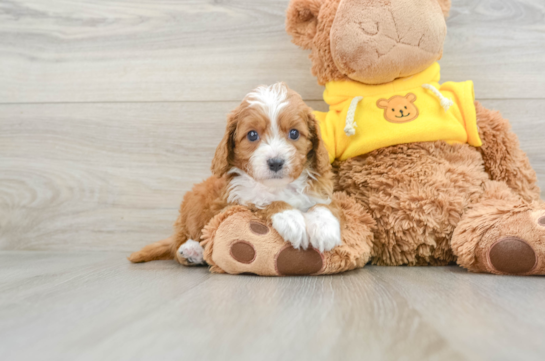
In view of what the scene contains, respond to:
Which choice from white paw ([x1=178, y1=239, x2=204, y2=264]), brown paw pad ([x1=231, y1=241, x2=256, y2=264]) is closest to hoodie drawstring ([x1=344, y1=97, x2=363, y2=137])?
brown paw pad ([x1=231, y1=241, x2=256, y2=264])

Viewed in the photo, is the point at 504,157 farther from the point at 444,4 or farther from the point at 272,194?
the point at 272,194

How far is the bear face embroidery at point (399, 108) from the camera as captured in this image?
129cm

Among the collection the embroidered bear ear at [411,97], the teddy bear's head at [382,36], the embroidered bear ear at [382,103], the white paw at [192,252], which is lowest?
the white paw at [192,252]

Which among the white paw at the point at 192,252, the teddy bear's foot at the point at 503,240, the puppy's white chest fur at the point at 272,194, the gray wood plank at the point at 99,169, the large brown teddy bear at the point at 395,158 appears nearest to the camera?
the teddy bear's foot at the point at 503,240

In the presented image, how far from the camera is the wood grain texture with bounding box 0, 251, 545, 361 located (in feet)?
1.88

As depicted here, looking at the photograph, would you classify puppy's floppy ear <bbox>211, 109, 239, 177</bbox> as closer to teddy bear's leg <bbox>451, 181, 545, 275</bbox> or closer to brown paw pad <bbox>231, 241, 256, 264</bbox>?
brown paw pad <bbox>231, 241, 256, 264</bbox>

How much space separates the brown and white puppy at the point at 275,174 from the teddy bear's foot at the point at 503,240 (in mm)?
369

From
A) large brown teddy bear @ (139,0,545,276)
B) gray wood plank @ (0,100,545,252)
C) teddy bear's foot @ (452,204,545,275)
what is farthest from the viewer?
gray wood plank @ (0,100,545,252)

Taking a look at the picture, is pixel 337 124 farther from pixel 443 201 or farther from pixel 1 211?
pixel 1 211

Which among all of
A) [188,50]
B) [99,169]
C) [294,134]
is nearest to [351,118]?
[294,134]

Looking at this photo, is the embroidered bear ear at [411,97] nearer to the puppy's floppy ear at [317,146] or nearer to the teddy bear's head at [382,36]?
the teddy bear's head at [382,36]

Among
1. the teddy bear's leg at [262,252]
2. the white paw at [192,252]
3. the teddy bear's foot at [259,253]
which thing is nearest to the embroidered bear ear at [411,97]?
the teddy bear's leg at [262,252]

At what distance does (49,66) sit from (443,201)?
69.2 inches

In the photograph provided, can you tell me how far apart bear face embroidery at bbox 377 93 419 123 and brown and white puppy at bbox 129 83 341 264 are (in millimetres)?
259
